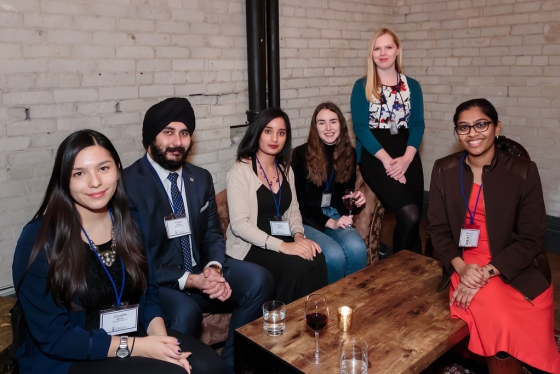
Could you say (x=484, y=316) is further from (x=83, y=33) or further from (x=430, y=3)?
(x=430, y=3)

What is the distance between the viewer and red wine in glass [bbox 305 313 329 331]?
1949 millimetres

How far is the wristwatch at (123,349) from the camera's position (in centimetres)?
183

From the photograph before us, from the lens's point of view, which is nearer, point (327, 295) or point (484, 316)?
point (484, 316)

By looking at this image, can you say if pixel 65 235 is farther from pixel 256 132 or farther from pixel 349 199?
pixel 349 199

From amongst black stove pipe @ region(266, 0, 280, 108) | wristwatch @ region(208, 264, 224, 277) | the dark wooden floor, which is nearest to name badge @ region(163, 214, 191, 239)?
wristwatch @ region(208, 264, 224, 277)

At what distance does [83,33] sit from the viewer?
2.98 metres

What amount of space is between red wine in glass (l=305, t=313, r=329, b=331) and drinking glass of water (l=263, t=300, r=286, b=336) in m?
0.15

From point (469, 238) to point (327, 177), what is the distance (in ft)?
3.92

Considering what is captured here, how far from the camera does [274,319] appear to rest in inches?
82.7

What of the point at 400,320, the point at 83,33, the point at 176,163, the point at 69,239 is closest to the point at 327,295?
the point at 400,320

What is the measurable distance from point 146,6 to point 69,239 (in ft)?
6.64

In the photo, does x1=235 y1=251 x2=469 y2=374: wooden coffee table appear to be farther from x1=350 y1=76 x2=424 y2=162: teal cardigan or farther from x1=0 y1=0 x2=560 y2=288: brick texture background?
x1=0 y1=0 x2=560 y2=288: brick texture background

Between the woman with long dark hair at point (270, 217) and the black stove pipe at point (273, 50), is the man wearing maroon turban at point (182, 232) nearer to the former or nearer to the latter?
the woman with long dark hair at point (270, 217)

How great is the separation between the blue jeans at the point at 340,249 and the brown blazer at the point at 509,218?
76cm
